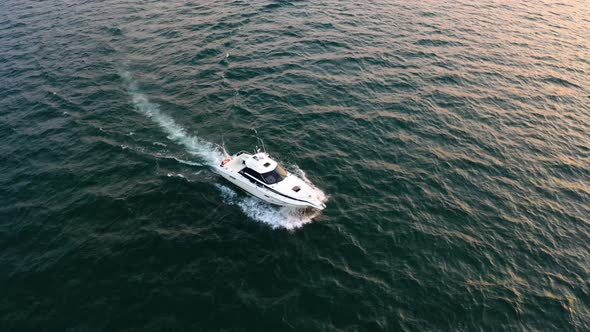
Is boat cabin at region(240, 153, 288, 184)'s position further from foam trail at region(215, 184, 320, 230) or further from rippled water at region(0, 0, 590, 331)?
rippled water at region(0, 0, 590, 331)

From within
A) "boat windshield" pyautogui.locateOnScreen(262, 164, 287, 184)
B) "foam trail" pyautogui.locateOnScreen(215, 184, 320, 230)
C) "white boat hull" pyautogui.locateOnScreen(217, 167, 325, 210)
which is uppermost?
"boat windshield" pyautogui.locateOnScreen(262, 164, 287, 184)

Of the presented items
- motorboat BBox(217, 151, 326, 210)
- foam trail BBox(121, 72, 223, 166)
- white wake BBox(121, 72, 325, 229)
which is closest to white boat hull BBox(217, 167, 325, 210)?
motorboat BBox(217, 151, 326, 210)

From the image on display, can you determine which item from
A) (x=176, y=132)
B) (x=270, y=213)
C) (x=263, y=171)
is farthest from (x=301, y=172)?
(x=176, y=132)

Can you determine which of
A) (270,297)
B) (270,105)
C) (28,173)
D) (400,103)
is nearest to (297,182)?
(270,297)

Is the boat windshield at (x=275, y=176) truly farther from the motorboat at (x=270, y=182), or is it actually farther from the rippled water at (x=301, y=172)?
the rippled water at (x=301, y=172)

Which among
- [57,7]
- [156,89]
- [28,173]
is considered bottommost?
[28,173]

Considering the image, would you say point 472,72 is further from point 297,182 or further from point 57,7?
point 57,7
